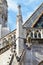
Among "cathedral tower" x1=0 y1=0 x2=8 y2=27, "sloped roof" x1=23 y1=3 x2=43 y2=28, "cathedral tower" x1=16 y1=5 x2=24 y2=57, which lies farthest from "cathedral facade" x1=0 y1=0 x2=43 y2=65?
"cathedral tower" x1=0 y1=0 x2=8 y2=27

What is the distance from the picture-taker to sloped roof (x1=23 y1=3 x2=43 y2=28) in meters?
16.2

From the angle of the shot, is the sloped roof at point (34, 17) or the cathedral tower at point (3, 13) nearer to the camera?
the sloped roof at point (34, 17)

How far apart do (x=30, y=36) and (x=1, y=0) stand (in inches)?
492

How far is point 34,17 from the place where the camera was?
660 inches

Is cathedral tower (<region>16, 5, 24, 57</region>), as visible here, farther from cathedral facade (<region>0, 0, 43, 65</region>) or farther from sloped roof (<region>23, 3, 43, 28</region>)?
sloped roof (<region>23, 3, 43, 28</region>)

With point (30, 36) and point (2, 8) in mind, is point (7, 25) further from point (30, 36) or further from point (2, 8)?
point (30, 36)

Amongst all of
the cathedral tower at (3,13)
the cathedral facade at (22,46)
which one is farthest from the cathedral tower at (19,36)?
the cathedral tower at (3,13)

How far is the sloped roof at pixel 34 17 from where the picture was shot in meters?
16.2

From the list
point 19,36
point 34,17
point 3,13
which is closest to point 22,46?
point 19,36

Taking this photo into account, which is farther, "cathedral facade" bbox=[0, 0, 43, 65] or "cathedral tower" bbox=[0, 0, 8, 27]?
"cathedral tower" bbox=[0, 0, 8, 27]

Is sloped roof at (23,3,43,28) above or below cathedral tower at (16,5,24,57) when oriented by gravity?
above

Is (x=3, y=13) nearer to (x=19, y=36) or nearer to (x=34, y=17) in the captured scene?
(x=34, y=17)

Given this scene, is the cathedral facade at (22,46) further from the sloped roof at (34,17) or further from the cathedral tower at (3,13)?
the cathedral tower at (3,13)

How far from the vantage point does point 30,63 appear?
45.4 ft
